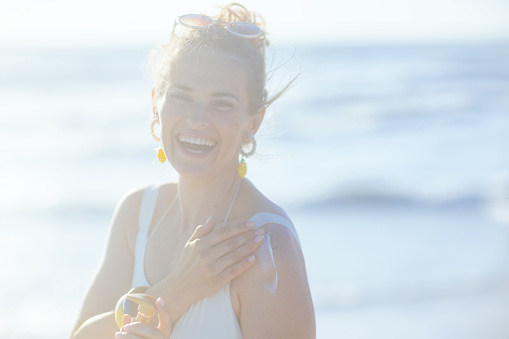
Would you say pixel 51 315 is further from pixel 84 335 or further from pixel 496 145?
pixel 496 145

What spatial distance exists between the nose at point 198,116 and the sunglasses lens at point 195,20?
1.33 feet

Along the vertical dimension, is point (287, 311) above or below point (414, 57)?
below

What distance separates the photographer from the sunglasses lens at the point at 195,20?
2953mm

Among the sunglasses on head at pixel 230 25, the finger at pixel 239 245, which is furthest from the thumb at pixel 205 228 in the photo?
the sunglasses on head at pixel 230 25

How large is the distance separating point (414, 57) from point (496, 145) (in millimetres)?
28022

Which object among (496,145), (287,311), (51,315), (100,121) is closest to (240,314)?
(287,311)

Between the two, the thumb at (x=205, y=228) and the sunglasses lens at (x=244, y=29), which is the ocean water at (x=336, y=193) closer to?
the sunglasses lens at (x=244, y=29)

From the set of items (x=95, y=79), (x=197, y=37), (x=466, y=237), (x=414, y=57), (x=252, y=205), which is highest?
(x=414, y=57)

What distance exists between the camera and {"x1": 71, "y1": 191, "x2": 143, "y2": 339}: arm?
9.50 feet

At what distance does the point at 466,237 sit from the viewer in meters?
9.26

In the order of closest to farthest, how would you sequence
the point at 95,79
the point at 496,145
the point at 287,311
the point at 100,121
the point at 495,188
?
the point at 287,311
the point at 495,188
the point at 496,145
the point at 100,121
the point at 95,79

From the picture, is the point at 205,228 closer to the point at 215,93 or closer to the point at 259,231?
the point at 259,231

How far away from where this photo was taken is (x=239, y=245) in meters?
2.59

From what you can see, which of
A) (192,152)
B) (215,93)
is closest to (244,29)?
(215,93)
